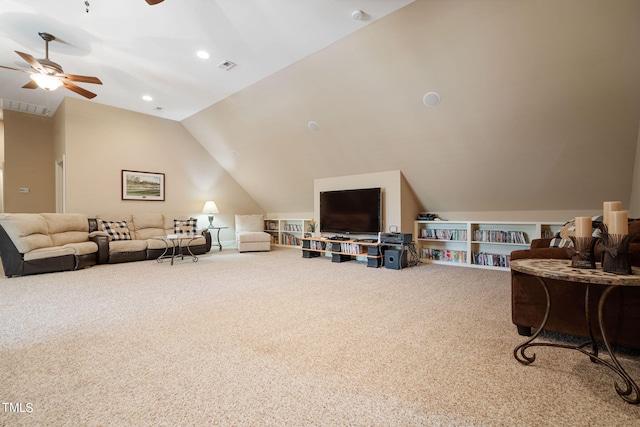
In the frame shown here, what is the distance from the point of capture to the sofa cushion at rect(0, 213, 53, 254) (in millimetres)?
4250

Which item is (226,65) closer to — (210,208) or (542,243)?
(210,208)

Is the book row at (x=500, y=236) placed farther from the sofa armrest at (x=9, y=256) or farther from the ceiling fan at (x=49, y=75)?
the sofa armrest at (x=9, y=256)

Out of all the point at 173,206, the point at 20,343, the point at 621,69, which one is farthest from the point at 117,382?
the point at 173,206

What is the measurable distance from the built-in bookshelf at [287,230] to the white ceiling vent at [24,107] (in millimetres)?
5496

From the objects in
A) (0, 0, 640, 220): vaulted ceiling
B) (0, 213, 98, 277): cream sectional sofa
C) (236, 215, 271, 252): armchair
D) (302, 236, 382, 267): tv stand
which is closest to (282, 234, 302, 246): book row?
(236, 215, 271, 252): armchair

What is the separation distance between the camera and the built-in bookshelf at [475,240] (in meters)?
4.55

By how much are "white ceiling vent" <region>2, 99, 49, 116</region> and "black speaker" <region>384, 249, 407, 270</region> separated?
7.68 meters

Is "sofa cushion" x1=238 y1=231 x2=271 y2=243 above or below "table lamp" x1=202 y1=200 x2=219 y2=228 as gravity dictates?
below

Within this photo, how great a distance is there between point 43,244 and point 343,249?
494 centimetres

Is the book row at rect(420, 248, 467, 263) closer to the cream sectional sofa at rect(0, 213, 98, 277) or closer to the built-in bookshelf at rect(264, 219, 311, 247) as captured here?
the built-in bookshelf at rect(264, 219, 311, 247)

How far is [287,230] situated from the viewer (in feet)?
26.2

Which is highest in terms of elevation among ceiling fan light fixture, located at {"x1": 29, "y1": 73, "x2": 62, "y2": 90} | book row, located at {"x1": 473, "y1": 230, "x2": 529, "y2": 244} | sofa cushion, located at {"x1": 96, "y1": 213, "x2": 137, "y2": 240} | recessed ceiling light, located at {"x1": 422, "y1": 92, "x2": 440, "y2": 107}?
ceiling fan light fixture, located at {"x1": 29, "y1": 73, "x2": 62, "y2": 90}

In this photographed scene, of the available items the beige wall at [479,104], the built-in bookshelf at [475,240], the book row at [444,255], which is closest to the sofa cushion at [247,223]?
the beige wall at [479,104]

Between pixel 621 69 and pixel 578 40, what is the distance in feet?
1.81
